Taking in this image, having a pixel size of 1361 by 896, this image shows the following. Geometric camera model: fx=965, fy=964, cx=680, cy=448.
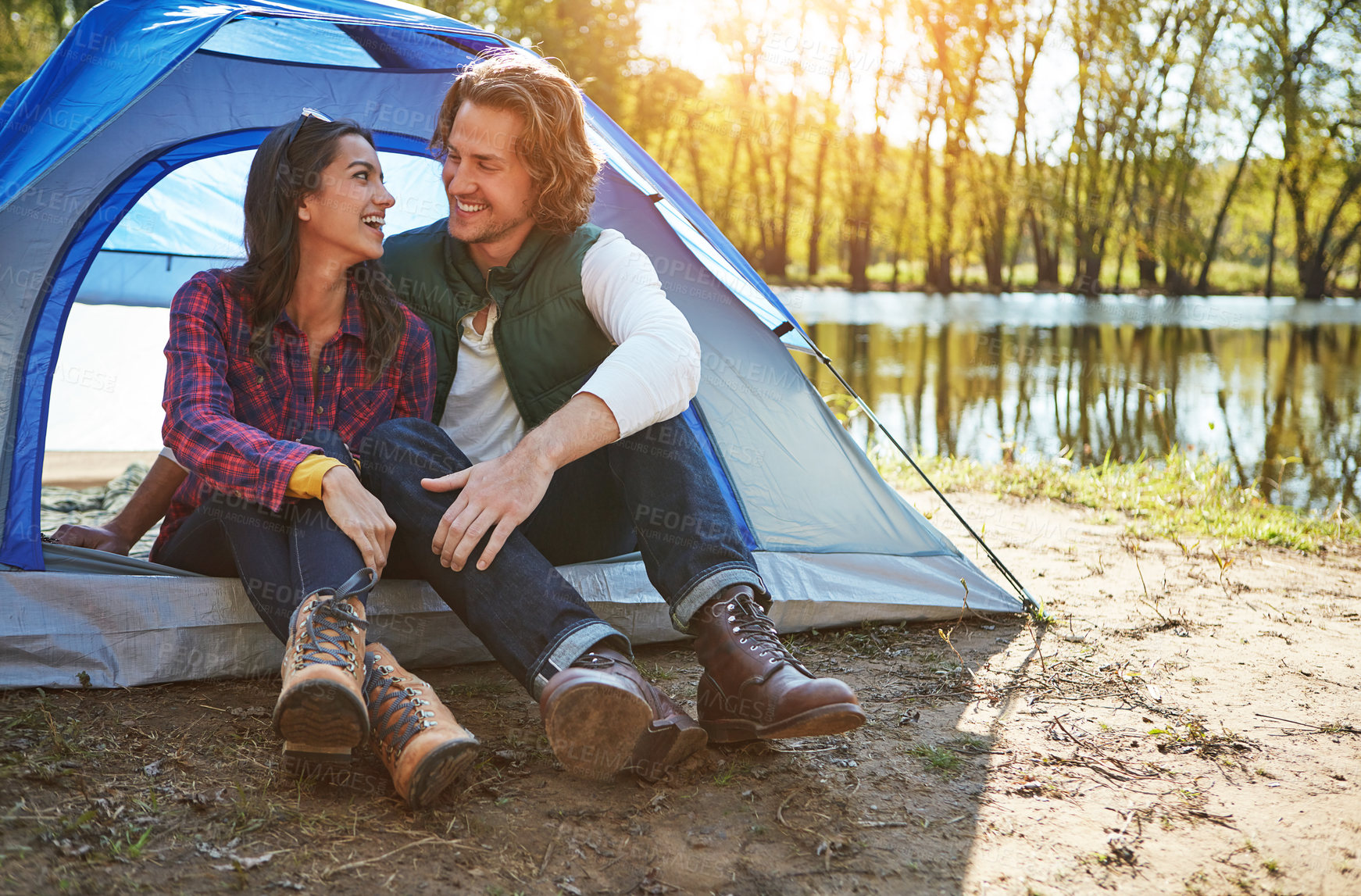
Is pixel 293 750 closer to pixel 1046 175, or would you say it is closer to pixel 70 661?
pixel 70 661

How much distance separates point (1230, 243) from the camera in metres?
26.3

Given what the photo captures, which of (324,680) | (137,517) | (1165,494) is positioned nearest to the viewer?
(324,680)

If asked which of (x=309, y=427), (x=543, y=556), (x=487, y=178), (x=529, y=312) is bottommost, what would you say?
(x=543, y=556)

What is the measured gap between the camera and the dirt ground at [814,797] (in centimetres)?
147

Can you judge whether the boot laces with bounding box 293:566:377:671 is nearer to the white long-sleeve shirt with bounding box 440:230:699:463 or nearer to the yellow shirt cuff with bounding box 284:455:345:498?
the yellow shirt cuff with bounding box 284:455:345:498

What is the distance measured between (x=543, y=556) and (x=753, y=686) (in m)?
0.48

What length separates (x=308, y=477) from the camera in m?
1.77

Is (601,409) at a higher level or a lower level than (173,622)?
higher

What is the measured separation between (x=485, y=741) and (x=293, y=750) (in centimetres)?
45

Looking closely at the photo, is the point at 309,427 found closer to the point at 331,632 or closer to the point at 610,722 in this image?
the point at 331,632

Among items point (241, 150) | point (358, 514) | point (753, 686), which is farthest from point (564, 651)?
point (241, 150)

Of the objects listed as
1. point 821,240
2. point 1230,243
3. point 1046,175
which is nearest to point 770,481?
point 1046,175

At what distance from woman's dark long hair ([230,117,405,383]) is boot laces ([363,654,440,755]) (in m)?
0.80

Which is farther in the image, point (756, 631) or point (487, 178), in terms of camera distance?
point (487, 178)
